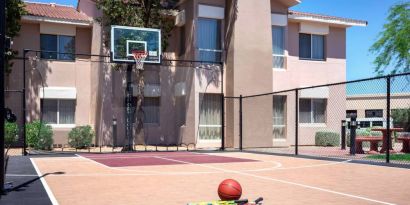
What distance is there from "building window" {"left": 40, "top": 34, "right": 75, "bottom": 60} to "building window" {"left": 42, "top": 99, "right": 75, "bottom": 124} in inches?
95.2

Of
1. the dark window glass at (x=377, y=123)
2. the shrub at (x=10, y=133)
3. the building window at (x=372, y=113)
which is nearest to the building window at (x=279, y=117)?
the shrub at (x=10, y=133)

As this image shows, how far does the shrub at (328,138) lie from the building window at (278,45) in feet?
15.0

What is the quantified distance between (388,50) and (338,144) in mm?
10831

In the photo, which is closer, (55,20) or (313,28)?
(55,20)

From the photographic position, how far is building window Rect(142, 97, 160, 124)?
26.0 m

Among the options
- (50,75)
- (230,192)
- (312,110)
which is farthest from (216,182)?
(312,110)

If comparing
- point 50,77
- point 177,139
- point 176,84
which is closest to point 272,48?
point 176,84

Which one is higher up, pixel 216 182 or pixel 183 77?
pixel 183 77

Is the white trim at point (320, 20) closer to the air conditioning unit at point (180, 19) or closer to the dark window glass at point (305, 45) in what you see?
the dark window glass at point (305, 45)

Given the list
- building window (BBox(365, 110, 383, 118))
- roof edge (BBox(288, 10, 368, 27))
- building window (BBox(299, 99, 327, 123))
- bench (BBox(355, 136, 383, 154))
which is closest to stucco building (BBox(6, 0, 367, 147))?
roof edge (BBox(288, 10, 368, 27))

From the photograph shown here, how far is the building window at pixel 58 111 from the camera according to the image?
25.4 metres

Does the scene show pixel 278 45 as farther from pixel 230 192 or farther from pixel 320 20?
pixel 230 192

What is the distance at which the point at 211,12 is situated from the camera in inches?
974

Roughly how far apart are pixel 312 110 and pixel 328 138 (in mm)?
2092
